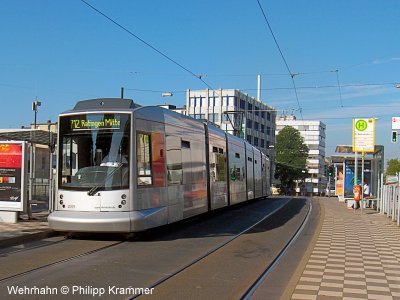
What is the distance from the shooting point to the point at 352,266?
9.80 meters

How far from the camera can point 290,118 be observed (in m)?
167

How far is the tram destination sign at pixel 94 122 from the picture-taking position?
1257 cm

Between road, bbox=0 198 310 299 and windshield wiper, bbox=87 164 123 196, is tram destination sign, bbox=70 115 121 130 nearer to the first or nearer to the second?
windshield wiper, bbox=87 164 123 196

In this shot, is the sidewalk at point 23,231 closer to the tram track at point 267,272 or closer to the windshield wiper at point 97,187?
the windshield wiper at point 97,187

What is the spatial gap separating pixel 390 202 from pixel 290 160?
7236 cm

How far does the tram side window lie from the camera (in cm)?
1259

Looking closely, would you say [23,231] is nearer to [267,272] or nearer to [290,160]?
[267,272]

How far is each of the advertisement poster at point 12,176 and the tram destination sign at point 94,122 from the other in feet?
10.1

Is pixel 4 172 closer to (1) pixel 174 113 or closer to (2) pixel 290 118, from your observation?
(1) pixel 174 113

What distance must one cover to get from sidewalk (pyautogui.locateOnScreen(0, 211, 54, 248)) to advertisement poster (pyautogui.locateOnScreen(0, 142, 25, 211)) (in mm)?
632

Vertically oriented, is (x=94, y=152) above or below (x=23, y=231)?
above

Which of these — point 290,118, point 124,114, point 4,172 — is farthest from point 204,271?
point 290,118

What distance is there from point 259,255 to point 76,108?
19.5 ft

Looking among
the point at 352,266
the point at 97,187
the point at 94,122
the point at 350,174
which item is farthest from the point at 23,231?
the point at 350,174
